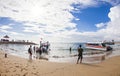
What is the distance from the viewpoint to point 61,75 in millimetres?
10375

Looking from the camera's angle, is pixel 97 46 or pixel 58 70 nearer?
pixel 58 70

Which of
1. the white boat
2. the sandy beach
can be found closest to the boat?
the white boat

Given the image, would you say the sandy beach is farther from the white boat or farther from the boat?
the white boat

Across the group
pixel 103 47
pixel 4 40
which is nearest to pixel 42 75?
pixel 103 47

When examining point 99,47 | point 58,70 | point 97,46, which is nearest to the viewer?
point 58,70

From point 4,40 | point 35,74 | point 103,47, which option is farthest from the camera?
point 4,40

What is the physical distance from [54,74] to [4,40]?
298 feet

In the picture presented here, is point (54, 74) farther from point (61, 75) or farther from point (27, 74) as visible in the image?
point (27, 74)

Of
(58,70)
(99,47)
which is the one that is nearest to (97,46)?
(99,47)

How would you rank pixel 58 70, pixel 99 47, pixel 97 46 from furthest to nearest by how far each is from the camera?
1. pixel 97 46
2. pixel 99 47
3. pixel 58 70

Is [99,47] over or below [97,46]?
below

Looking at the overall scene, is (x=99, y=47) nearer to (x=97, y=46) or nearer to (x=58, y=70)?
(x=97, y=46)

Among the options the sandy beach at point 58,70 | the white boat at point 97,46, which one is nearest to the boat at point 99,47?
the white boat at point 97,46

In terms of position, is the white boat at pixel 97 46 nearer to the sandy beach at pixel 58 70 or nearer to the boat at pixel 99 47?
the boat at pixel 99 47
